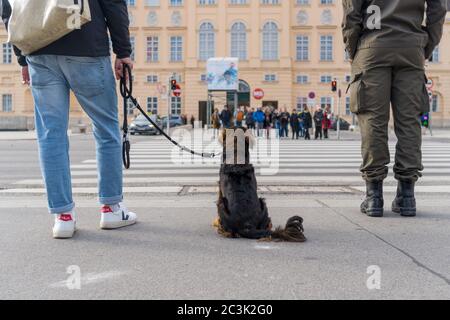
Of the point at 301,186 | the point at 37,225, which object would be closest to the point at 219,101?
the point at 301,186

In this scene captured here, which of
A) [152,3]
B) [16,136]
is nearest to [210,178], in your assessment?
[16,136]

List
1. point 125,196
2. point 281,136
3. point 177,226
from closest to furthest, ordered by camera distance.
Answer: point 177,226, point 125,196, point 281,136

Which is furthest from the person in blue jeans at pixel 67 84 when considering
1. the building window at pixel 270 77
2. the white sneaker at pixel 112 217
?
the building window at pixel 270 77

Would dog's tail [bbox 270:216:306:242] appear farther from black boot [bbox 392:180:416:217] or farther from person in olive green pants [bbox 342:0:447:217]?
black boot [bbox 392:180:416:217]

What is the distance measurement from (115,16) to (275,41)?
55289 millimetres

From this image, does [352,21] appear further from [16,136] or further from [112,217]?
[16,136]

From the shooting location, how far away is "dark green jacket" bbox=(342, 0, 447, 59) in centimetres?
456

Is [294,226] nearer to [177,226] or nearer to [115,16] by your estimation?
[177,226]

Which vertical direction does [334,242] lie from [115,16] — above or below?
below

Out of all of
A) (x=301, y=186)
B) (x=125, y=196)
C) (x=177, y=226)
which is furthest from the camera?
(x=301, y=186)

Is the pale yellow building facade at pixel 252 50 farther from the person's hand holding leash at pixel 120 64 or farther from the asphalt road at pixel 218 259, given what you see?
the person's hand holding leash at pixel 120 64

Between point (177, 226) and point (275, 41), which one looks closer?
point (177, 226)

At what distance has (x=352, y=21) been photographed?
4.61 metres

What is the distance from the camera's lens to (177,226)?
4227 millimetres
